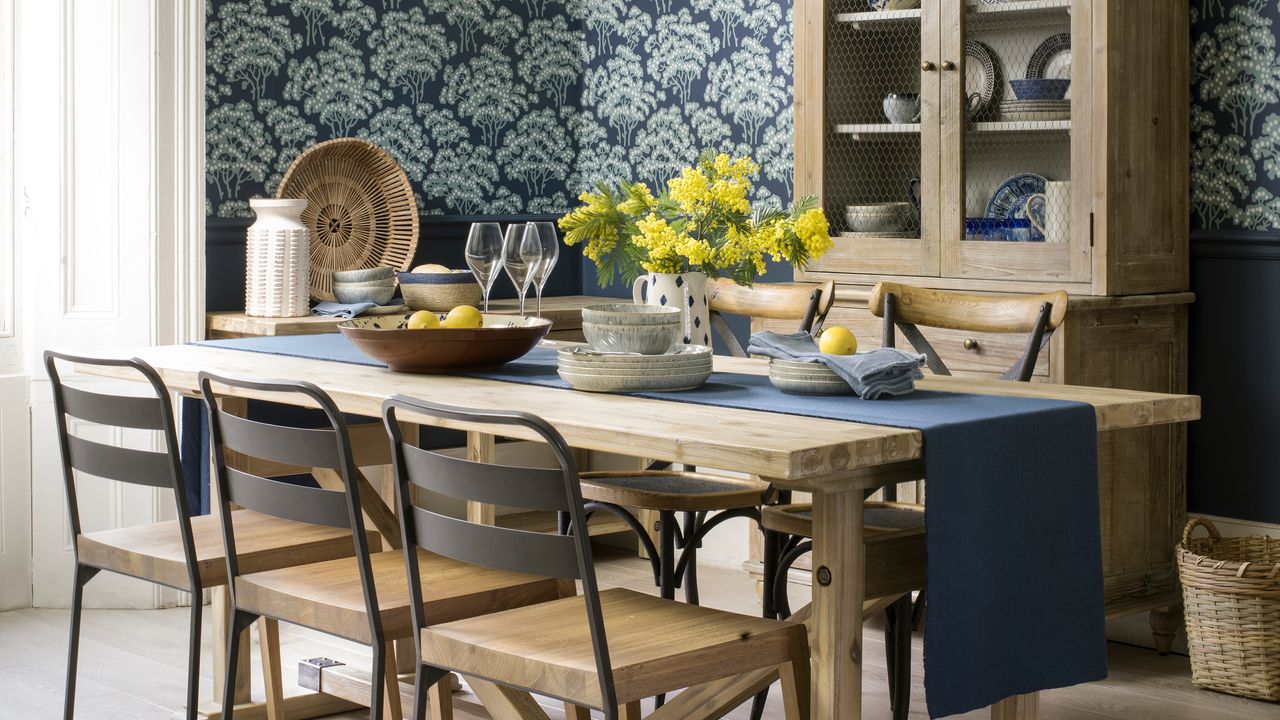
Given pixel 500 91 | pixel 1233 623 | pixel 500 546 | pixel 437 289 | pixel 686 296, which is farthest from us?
pixel 500 91

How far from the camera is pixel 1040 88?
3656 millimetres

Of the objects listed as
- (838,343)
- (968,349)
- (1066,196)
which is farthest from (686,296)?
(1066,196)

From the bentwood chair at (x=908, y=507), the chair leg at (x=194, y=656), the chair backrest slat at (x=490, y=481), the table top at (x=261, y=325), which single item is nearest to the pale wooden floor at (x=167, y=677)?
the bentwood chair at (x=908, y=507)

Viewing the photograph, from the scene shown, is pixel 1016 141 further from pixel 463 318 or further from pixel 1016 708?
pixel 1016 708

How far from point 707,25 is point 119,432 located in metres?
2.22

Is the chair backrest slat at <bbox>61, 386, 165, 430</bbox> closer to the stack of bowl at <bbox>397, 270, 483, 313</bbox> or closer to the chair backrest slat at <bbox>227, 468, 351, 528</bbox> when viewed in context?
the chair backrest slat at <bbox>227, 468, 351, 528</bbox>

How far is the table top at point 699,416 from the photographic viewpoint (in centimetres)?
194

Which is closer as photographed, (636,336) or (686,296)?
(636,336)

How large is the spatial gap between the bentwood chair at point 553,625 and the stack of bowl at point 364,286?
7.28 feet

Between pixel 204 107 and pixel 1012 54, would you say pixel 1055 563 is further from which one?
pixel 204 107

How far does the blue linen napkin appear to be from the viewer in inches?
166

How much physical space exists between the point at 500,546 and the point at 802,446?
434mm

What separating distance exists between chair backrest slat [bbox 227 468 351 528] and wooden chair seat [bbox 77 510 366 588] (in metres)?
0.20

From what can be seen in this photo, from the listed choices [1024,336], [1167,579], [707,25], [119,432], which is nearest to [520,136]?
[707,25]
